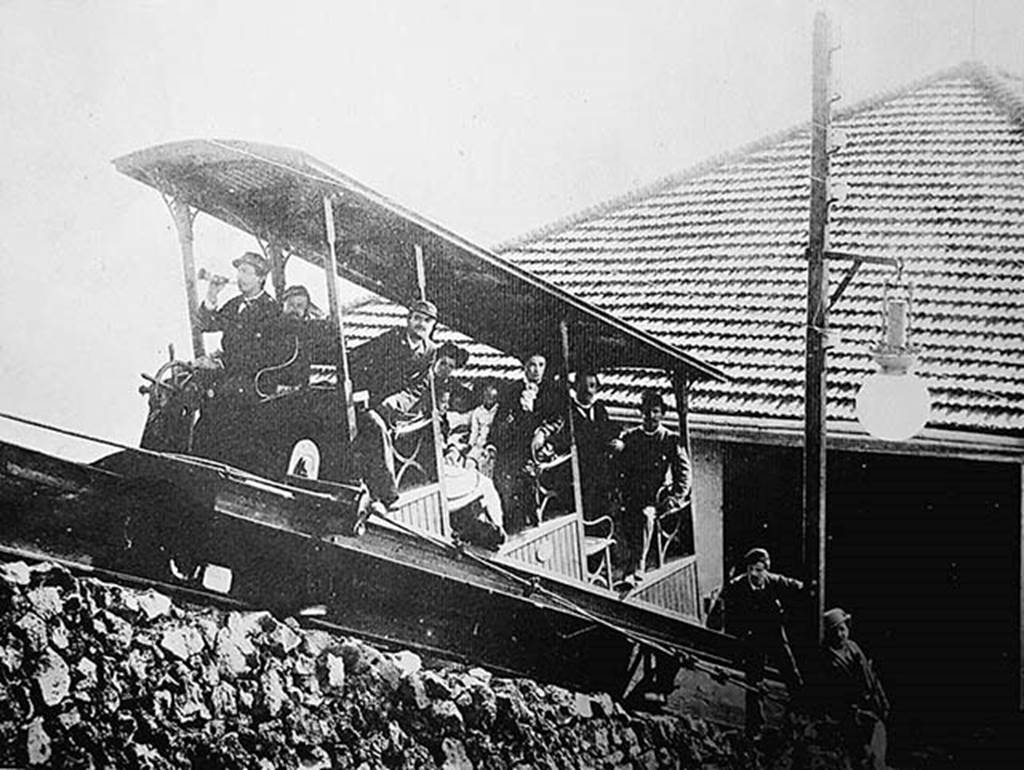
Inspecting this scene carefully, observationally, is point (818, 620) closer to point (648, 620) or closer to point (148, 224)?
point (648, 620)

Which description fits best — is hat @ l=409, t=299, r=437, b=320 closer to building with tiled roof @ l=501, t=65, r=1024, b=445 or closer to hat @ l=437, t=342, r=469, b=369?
hat @ l=437, t=342, r=469, b=369

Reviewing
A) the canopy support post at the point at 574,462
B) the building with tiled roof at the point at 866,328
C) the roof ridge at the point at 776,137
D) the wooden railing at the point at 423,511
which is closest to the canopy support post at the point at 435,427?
the wooden railing at the point at 423,511

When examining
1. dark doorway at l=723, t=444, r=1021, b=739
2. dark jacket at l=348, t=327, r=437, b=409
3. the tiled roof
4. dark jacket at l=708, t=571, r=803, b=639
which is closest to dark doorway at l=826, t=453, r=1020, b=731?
dark doorway at l=723, t=444, r=1021, b=739

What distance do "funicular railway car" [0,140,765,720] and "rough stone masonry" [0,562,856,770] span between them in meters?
0.09

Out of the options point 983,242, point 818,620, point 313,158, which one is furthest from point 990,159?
point 313,158

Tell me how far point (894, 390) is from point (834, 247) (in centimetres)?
41

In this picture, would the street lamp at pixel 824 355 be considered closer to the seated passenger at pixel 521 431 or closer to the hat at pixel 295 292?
the seated passenger at pixel 521 431

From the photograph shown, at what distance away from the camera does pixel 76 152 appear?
110 inches

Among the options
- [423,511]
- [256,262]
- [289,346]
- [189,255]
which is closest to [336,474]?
[423,511]

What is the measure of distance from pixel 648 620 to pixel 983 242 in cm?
133

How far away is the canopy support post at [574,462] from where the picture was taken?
2893 mm

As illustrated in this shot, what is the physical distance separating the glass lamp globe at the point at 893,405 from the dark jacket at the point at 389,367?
1126 mm

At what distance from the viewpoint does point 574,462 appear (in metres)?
2.92

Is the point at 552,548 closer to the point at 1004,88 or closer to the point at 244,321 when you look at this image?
the point at 244,321
